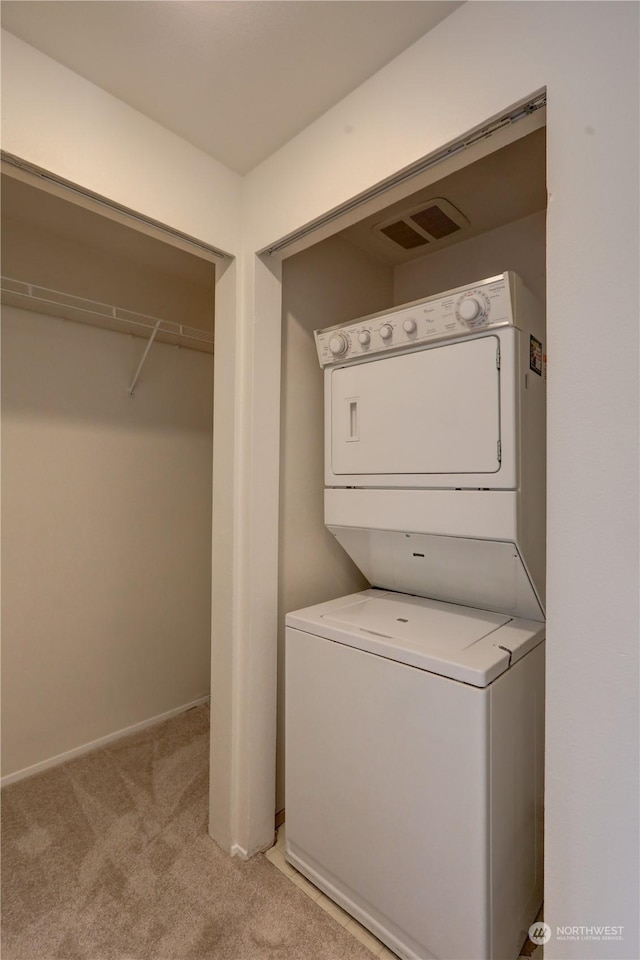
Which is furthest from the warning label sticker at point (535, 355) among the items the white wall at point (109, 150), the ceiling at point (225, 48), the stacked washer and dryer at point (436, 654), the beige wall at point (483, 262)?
the white wall at point (109, 150)

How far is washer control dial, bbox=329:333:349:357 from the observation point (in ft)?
6.04

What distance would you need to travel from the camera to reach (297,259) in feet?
6.95

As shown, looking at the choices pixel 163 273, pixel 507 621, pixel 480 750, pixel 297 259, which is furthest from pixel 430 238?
pixel 480 750

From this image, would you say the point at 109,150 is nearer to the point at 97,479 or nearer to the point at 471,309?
the point at 471,309

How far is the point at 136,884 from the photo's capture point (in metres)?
1.71

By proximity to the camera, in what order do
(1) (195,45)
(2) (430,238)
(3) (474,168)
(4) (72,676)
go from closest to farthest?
(1) (195,45) < (3) (474,168) < (2) (430,238) < (4) (72,676)

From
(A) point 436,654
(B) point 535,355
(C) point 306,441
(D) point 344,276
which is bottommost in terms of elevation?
(A) point 436,654

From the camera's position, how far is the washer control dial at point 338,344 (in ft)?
6.04

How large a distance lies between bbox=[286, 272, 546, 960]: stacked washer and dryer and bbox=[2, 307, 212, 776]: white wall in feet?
4.54

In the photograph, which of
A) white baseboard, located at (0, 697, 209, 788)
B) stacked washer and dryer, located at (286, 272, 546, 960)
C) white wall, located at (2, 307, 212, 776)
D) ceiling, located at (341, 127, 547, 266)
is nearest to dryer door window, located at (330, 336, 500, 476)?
stacked washer and dryer, located at (286, 272, 546, 960)

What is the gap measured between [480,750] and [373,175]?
67.1 inches

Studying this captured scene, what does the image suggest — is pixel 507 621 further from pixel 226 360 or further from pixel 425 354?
pixel 226 360

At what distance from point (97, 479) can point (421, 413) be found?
1.87 m

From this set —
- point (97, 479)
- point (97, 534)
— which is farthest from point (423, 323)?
point (97, 534)
